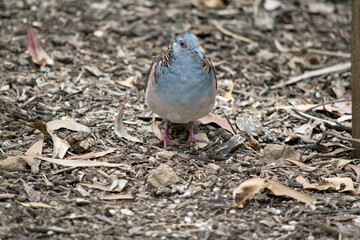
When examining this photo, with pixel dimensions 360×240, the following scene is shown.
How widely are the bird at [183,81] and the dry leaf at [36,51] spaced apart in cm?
254

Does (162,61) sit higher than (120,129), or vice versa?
(162,61)

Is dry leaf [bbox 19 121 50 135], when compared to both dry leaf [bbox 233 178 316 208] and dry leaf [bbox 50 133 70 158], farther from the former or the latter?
dry leaf [bbox 233 178 316 208]

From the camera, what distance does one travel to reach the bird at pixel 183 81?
14.2 feet

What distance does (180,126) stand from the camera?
17.3 feet

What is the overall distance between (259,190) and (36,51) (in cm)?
407

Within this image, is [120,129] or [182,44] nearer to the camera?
[182,44]

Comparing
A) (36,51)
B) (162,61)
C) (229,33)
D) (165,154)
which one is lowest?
(165,154)

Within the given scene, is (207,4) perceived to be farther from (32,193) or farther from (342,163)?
(32,193)

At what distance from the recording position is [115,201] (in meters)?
3.81

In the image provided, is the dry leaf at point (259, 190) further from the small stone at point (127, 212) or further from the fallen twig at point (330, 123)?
the fallen twig at point (330, 123)

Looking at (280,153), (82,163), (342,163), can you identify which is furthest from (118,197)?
(342,163)

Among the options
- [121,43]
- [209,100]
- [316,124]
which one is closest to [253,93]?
[316,124]

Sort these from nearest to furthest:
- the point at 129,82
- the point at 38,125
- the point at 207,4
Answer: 1. the point at 38,125
2. the point at 129,82
3. the point at 207,4

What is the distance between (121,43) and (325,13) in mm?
3749
